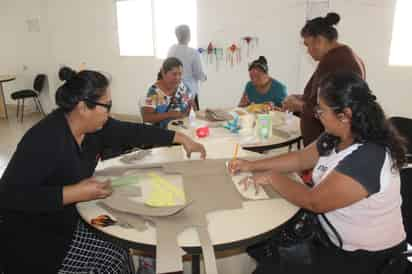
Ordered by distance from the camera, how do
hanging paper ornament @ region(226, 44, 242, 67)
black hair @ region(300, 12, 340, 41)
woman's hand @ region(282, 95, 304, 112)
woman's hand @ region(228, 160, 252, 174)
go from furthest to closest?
hanging paper ornament @ region(226, 44, 242, 67)
woman's hand @ region(282, 95, 304, 112)
black hair @ region(300, 12, 340, 41)
woman's hand @ region(228, 160, 252, 174)

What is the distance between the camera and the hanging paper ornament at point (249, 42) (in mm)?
4785

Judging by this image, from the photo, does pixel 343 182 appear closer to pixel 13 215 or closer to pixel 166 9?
pixel 13 215

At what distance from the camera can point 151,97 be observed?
317 centimetres

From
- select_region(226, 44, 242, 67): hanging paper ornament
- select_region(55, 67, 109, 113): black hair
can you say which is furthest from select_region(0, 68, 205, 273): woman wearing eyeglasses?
select_region(226, 44, 242, 67): hanging paper ornament

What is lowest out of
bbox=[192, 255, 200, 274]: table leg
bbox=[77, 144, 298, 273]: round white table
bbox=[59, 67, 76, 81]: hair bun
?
bbox=[192, 255, 200, 274]: table leg

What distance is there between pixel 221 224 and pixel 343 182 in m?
0.48

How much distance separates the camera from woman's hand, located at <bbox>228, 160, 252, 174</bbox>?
1740mm

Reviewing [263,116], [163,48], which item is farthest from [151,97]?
[163,48]

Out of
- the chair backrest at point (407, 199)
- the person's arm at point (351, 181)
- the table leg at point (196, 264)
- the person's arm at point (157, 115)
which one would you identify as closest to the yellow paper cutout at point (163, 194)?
the table leg at point (196, 264)

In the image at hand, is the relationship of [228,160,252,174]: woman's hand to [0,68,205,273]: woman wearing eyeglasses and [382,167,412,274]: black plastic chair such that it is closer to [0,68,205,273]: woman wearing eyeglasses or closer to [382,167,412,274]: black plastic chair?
[0,68,205,273]: woman wearing eyeglasses

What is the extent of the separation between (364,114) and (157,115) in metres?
2.03

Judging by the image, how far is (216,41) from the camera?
5078 millimetres

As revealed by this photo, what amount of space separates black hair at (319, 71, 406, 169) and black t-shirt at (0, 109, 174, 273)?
44.9 inches

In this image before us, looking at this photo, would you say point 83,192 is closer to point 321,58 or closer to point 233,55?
point 321,58
